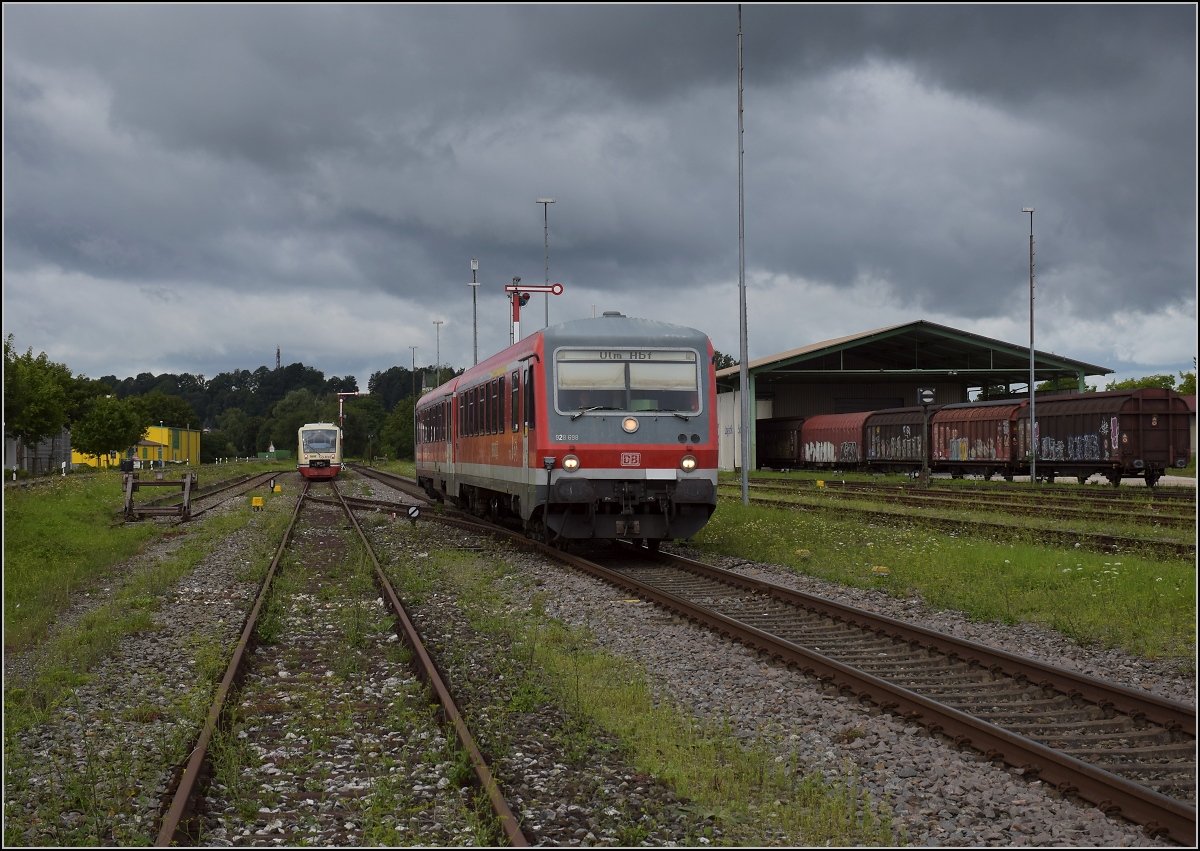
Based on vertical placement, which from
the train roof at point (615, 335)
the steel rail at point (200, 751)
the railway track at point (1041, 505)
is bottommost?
the steel rail at point (200, 751)

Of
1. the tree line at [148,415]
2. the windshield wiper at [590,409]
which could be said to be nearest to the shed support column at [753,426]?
the tree line at [148,415]

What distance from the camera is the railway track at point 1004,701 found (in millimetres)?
5391

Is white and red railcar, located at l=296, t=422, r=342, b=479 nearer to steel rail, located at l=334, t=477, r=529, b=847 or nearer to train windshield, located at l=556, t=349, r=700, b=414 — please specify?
train windshield, located at l=556, t=349, r=700, b=414

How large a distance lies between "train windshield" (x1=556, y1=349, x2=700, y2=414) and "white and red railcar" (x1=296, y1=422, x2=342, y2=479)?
1432 inches

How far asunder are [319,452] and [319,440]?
733 millimetres

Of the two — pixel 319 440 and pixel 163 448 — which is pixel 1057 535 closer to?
pixel 319 440

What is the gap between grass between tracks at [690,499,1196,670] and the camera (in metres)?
9.66

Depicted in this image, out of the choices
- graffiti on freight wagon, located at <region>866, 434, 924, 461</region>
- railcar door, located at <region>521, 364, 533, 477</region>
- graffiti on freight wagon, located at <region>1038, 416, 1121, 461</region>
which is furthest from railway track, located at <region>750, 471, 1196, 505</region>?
railcar door, located at <region>521, 364, 533, 477</region>

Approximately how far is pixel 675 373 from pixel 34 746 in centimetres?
981

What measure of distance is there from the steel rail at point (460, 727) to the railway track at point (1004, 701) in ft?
9.09

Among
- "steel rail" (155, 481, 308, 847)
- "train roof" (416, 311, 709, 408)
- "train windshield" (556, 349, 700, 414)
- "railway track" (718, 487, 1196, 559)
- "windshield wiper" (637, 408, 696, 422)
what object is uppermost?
"train roof" (416, 311, 709, 408)

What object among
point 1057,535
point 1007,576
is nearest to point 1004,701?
point 1007,576

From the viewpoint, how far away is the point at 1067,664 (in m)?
8.42

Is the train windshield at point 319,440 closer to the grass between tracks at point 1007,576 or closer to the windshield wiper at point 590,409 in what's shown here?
the grass between tracks at point 1007,576
